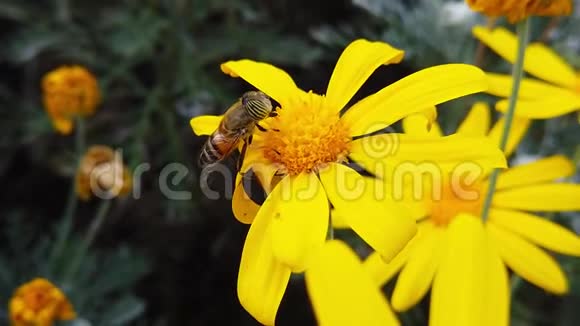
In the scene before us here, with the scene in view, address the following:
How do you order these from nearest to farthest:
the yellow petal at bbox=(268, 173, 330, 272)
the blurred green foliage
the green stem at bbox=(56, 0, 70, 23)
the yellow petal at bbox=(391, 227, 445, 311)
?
the yellow petal at bbox=(268, 173, 330, 272) < the yellow petal at bbox=(391, 227, 445, 311) < the blurred green foliage < the green stem at bbox=(56, 0, 70, 23)

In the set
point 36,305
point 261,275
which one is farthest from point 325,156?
point 36,305

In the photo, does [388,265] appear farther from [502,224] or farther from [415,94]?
[415,94]

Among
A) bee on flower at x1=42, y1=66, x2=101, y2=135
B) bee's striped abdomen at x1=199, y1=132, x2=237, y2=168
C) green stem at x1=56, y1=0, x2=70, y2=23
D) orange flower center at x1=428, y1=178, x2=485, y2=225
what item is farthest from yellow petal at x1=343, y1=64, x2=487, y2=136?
green stem at x1=56, y1=0, x2=70, y2=23

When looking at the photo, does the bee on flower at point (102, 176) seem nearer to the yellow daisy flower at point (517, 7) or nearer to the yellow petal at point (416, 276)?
Answer: the yellow petal at point (416, 276)

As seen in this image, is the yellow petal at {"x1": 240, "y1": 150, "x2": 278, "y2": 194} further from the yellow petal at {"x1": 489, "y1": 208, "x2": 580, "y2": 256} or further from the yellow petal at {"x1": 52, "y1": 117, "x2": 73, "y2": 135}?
the yellow petal at {"x1": 52, "y1": 117, "x2": 73, "y2": 135}

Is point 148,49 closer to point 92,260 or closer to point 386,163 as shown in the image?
point 92,260

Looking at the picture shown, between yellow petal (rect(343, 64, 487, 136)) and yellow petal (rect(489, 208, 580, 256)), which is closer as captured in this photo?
yellow petal (rect(343, 64, 487, 136))
